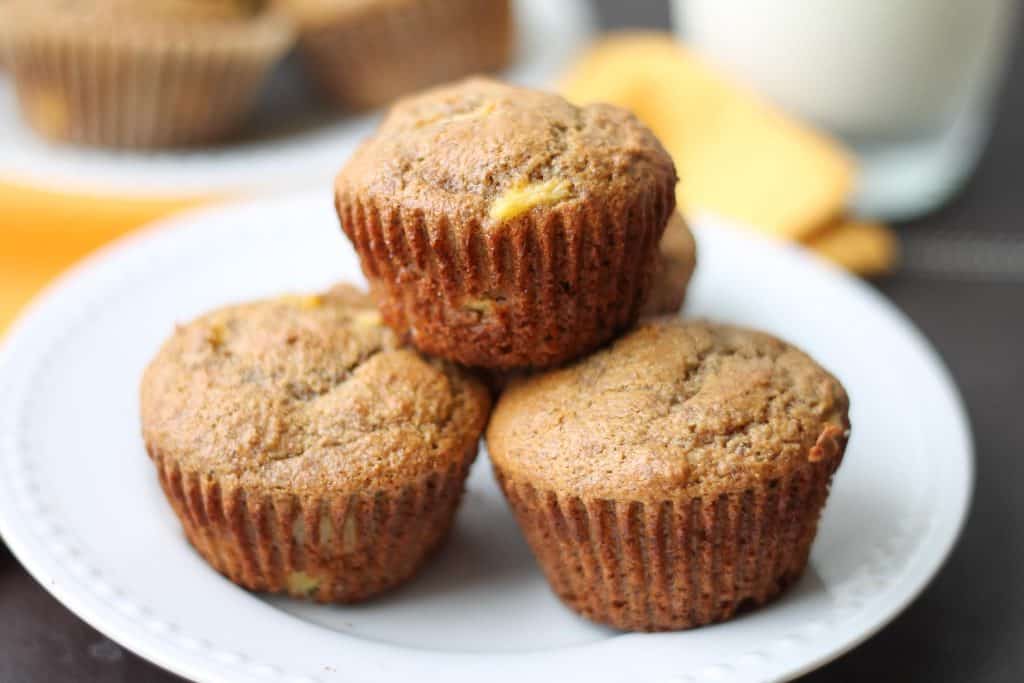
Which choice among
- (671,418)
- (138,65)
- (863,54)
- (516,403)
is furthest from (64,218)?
(863,54)

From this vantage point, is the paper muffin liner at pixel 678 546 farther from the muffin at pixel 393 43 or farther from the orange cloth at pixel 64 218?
the muffin at pixel 393 43

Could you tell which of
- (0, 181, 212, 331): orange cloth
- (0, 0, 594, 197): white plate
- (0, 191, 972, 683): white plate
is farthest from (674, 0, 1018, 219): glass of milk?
(0, 181, 212, 331): orange cloth

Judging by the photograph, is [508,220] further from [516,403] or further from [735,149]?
[735,149]

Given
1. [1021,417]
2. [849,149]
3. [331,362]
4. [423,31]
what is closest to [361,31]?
[423,31]

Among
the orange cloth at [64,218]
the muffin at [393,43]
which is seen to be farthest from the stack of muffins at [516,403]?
the muffin at [393,43]

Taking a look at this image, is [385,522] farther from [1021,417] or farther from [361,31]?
[361,31]

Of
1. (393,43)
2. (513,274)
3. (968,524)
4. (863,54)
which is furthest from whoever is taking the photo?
(393,43)
